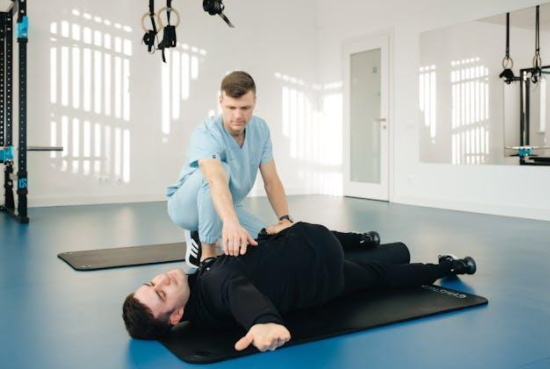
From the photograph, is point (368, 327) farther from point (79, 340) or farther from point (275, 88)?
point (275, 88)

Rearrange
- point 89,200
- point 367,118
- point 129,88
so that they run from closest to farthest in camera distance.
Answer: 1. point 89,200
2. point 129,88
3. point 367,118

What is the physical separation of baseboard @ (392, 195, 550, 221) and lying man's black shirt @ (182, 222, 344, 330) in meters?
3.68

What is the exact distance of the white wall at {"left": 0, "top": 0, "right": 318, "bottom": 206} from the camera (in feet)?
20.8

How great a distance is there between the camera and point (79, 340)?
199 cm

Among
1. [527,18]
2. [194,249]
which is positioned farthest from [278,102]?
[194,249]

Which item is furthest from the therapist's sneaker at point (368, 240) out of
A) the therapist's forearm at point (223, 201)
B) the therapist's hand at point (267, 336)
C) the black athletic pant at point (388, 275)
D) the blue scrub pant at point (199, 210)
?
the therapist's hand at point (267, 336)

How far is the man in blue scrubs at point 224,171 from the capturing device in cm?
231

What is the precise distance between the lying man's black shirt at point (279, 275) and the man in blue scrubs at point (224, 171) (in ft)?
0.65

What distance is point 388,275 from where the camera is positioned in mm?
2443

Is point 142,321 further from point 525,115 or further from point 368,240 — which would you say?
point 525,115

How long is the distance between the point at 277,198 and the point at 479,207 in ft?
11.9

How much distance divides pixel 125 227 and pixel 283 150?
11.5 ft

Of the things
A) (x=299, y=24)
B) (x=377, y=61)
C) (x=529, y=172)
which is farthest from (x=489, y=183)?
(x=299, y=24)

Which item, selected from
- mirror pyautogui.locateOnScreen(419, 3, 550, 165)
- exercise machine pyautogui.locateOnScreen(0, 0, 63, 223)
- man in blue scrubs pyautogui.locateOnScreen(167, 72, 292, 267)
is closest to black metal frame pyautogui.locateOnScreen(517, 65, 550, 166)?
mirror pyautogui.locateOnScreen(419, 3, 550, 165)
